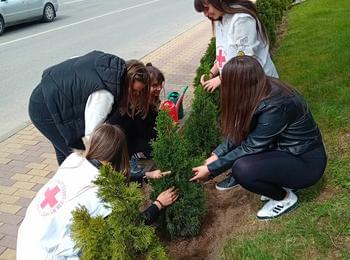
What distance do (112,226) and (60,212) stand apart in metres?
0.46

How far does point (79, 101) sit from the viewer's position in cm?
288

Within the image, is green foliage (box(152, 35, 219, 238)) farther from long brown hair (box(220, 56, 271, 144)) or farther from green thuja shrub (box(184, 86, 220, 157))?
green thuja shrub (box(184, 86, 220, 157))

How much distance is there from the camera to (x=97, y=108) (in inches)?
107

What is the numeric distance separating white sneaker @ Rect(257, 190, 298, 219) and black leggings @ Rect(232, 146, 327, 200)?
0.14 meters

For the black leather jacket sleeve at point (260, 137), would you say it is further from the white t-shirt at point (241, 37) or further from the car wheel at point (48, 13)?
the car wheel at point (48, 13)

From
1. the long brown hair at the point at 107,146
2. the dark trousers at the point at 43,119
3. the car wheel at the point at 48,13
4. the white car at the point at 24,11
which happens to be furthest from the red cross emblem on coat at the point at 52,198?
the car wheel at the point at 48,13

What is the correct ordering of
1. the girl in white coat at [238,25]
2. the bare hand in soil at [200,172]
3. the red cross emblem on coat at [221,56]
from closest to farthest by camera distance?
the bare hand in soil at [200,172], the girl in white coat at [238,25], the red cross emblem on coat at [221,56]

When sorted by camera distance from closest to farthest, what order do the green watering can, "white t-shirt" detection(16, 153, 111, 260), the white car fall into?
"white t-shirt" detection(16, 153, 111, 260) < the green watering can < the white car

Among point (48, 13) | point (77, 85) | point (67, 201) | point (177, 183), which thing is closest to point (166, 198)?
point (177, 183)

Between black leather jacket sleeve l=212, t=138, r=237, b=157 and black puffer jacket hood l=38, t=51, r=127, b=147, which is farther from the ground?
black puffer jacket hood l=38, t=51, r=127, b=147

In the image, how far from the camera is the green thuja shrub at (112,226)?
70.2 inches

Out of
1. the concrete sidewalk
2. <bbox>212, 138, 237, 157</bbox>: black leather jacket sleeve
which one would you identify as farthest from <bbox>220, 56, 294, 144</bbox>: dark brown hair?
the concrete sidewalk

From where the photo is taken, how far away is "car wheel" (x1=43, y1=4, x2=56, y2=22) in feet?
46.3

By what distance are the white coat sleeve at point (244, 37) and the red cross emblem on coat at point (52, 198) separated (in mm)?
1563
